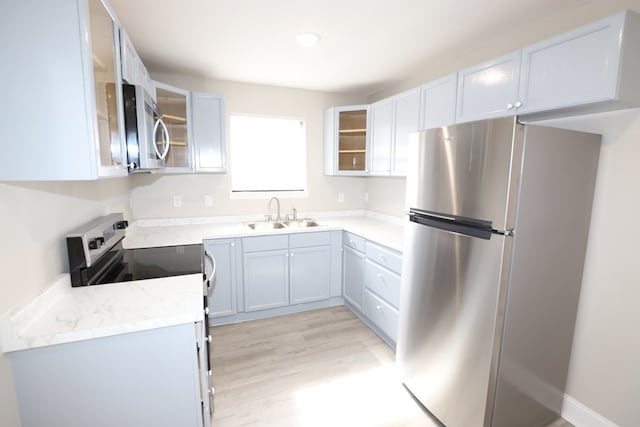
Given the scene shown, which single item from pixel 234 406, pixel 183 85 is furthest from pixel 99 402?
pixel 183 85

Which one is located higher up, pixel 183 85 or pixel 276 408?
pixel 183 85

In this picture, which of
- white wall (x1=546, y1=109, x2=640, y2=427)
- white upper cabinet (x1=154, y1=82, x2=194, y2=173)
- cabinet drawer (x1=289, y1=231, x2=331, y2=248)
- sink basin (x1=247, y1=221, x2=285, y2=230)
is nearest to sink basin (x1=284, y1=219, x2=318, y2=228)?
sink basin (x1=247, y1=221, x2=285, y2=230)

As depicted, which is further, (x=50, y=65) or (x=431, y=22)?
(x=431, y=22)

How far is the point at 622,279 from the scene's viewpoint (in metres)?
1.62

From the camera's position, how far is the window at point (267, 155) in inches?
134

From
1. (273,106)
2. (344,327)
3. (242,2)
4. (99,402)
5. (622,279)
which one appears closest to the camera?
(99,402)

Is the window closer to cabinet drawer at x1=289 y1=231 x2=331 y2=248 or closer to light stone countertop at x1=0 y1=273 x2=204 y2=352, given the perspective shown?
cabinet drawer at x1=289 y1=231 x2=331 y2=248

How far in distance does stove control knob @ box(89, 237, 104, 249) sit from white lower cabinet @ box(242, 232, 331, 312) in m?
1.32

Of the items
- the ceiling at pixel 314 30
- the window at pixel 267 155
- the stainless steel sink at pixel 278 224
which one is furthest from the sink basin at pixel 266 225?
the ceiling at pixel 314 30

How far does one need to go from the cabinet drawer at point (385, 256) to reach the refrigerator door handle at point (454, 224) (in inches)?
21.2

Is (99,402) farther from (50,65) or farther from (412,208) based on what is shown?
(412,208)

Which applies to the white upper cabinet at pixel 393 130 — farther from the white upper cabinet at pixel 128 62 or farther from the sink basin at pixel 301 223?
the white upper cabinet at pixel 128 62

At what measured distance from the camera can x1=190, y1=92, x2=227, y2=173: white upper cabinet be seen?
9.48ft

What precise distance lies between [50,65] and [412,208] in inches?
72.2
